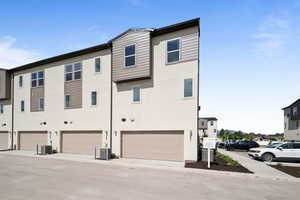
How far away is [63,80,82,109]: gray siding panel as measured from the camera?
18891 millimetres

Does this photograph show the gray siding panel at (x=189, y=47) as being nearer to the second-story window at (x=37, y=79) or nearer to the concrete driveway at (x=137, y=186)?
the concrete driveway at (x=137, y=186)

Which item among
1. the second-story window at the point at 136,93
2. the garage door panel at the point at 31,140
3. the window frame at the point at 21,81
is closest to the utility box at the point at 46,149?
the garage door panel at the point at 31,140

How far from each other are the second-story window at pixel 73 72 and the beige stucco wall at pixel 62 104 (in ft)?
1.69

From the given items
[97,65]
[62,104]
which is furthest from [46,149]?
[97,65]

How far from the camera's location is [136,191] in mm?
7406

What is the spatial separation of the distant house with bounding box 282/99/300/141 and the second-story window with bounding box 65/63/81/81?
35889 mm

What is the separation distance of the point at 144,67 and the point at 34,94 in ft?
46.9

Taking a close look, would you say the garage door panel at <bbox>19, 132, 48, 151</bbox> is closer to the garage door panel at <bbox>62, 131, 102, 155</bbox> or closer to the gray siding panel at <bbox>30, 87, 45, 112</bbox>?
the gray siding panel at <bbox>30, 87, 45, 112</bbox>

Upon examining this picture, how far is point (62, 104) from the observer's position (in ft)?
65.1

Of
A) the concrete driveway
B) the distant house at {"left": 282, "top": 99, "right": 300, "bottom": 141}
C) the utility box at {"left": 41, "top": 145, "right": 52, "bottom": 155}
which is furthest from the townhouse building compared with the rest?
the distant house at {"left": 282, "top": 99, "right": 300, "bottom": 141}

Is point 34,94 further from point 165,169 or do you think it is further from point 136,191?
point 136,191

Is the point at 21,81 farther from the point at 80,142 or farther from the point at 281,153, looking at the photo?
the point at 281,153

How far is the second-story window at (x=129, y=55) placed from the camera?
1622 cm

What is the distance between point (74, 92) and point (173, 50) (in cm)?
1066
